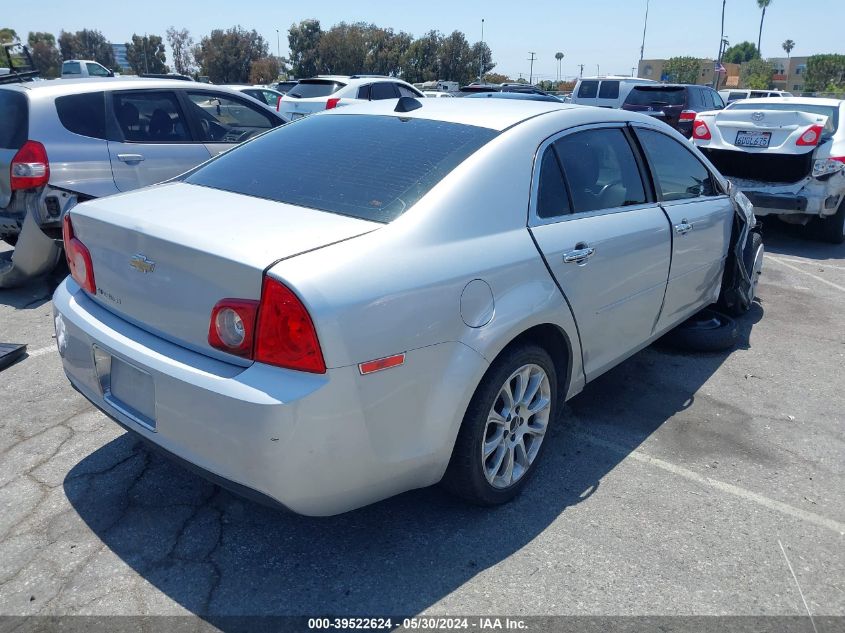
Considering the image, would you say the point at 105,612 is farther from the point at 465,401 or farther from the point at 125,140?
the point at 125,140

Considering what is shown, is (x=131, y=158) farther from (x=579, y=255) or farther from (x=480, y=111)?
(x=579, y=255)

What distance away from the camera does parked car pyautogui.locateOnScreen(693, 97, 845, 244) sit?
25.6 feet

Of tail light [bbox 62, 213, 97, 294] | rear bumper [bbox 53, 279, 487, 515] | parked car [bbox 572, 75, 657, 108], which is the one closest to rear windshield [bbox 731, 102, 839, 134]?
rear bumper [bbox 53, 279, 487, 515]

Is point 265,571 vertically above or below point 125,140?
below

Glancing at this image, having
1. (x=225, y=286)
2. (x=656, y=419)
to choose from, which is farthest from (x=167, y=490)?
(x=656, y=419)

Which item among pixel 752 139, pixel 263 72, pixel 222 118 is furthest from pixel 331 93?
pixel 263 72

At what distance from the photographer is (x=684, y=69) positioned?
74.2 metres

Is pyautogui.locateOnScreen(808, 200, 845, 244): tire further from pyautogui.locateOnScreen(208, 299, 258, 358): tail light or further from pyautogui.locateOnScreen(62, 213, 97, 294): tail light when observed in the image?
pyautogui.locateOnScreen(62, 213, 97, 294): tail light

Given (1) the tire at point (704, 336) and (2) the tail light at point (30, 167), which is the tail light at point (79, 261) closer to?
(2) the tail light at point (30, 167)

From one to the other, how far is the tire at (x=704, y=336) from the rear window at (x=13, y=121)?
521 cm

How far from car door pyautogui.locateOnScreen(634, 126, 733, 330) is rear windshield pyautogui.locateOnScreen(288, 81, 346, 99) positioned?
32.8ft

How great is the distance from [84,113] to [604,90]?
17.8 metres

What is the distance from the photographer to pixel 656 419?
4.01m

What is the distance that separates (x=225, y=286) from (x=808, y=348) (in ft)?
14.9
